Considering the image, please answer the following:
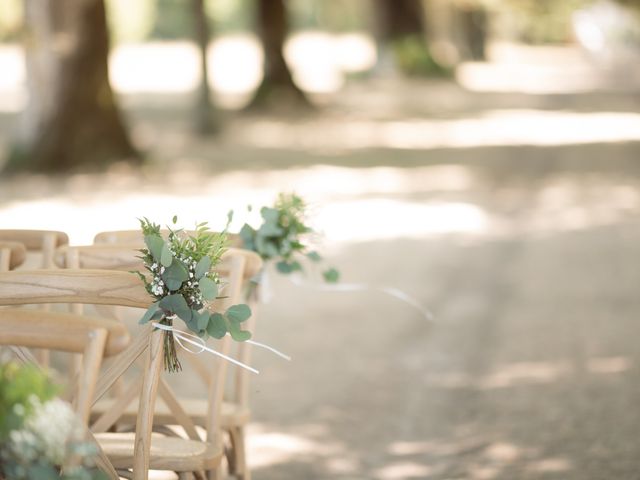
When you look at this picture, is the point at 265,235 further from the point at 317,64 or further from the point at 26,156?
the point at 317,64

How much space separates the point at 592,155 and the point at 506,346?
11500mm

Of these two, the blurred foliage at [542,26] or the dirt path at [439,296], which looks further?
the blurred foliage at [542,26]

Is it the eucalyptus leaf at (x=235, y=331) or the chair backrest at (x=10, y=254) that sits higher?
the chair backrest at (x=10, y=254)

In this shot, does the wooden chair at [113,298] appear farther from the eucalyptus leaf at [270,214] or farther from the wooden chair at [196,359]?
the eucalyptus leaf at [270,214]

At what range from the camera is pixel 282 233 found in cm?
510

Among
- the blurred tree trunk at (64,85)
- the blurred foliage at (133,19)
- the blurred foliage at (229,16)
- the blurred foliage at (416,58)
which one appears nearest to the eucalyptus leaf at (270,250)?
the blurred tree trunk at (64,85)

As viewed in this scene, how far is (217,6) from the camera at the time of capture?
6481 cm

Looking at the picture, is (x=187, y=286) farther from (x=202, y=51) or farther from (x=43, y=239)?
(x=202, y=51)

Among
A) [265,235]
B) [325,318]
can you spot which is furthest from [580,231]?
[265,235]

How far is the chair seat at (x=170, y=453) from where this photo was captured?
13.1 ft

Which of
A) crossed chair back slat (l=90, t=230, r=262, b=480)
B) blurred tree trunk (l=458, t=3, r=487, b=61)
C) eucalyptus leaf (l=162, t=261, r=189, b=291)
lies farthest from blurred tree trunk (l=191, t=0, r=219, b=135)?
blurred tree trunk (l=458, t=3, r=487, b=61)

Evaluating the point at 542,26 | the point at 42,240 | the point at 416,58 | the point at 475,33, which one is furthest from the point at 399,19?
the point at 42,240

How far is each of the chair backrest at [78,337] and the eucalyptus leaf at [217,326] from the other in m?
0.40

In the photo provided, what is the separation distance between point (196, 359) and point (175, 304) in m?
1.33
